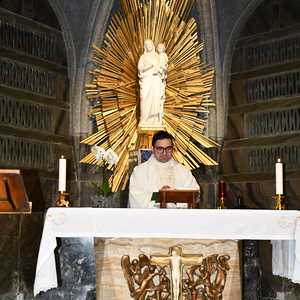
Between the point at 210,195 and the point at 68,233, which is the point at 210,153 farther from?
the point at 68,233

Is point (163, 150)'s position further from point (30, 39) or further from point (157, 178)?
point (30, 39)

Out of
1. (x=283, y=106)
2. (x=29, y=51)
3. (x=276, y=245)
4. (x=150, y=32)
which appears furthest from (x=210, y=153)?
(x=276, y=245)

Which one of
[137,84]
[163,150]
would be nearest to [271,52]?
[137,84]

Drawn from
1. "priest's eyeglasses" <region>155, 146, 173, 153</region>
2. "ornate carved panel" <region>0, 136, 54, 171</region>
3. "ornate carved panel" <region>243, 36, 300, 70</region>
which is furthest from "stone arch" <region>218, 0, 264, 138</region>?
"priest's eyeglasses" <region>155, 146, 173, 153</region>

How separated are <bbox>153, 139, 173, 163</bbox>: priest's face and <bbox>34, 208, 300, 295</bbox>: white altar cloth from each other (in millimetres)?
1227

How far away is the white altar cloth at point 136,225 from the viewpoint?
14.9 ft

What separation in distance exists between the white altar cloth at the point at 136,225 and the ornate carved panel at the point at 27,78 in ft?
10.1

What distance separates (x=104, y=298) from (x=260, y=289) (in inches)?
47.9

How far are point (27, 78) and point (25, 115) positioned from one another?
1.44ft

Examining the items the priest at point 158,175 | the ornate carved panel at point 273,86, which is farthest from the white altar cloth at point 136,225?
the ornate carved panel at point 273,86

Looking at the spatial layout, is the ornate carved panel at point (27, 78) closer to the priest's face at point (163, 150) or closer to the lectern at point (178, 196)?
the priest's face at point (163, 150)

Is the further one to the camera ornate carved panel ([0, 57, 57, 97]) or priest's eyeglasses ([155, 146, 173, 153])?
ornate carved panel ([0, 57, 57, 97])

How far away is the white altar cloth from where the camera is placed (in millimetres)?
4531

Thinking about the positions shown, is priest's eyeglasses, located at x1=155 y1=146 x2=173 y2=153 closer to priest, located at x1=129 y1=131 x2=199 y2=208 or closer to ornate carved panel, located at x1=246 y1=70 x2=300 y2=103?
priest, located at x1=129 y1=131 x2=199 y2=208
